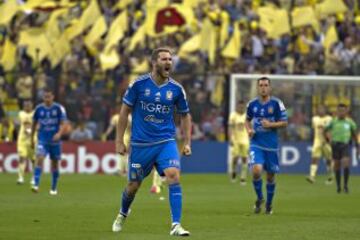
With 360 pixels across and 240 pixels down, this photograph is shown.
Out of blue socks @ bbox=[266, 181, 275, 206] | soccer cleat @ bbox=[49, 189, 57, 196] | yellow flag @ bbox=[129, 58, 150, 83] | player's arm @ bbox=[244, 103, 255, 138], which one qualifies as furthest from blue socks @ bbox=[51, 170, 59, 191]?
yellow flag @ bbox=[129, 58, 150, 83]

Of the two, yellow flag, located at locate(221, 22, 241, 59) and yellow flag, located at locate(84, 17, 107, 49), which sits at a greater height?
yellow flag, located at locate(84, 17, 107, 49)

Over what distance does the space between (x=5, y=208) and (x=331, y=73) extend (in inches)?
818

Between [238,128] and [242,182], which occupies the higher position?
[238,128]

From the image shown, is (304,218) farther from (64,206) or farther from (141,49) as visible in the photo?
(141,49)

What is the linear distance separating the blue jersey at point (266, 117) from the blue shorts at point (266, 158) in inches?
3.1

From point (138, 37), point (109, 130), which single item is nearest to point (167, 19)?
point (138, 37)

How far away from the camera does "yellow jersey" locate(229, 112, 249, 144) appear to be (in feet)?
113

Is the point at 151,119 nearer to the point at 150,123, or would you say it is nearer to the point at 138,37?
the point at 150,123

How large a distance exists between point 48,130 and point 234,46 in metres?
13.0

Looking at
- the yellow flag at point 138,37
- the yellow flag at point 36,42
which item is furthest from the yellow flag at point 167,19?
the yellow flag at point 36,42

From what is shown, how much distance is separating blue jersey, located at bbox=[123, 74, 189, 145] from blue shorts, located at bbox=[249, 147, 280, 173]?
5517 mm

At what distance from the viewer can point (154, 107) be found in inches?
596

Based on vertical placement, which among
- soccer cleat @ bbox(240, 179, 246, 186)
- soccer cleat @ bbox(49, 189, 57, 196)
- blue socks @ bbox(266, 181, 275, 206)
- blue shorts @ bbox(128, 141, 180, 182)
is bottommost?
soccer cleat @ bbox(240, 179, 246, 186)

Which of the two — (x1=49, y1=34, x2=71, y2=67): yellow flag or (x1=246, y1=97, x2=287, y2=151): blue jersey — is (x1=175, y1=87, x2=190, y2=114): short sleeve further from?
→ (x1=49, y1=34, x2=71, y2=67): yellow flag
